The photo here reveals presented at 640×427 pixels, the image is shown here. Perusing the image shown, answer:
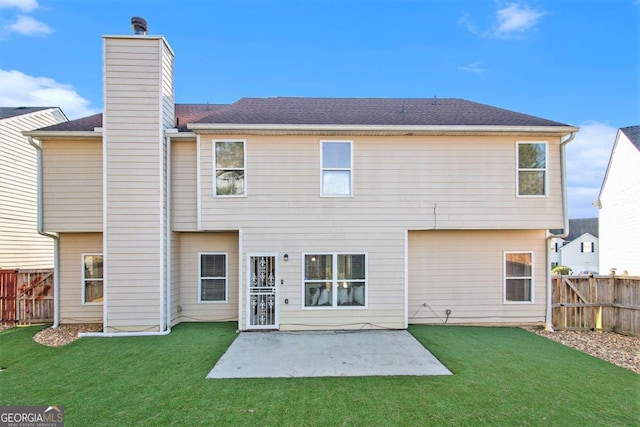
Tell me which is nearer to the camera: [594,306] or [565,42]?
[594,306]

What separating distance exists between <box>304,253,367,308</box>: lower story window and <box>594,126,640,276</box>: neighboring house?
13047mm

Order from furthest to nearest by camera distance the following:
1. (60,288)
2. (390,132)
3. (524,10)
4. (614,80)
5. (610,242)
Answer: (610,242) → (614,80) → (524,10) → (60,288) → (390,132)

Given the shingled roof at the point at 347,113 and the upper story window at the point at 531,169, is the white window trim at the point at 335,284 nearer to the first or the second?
the shingled roof at the point at 347,113

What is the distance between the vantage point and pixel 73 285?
27.2 feet

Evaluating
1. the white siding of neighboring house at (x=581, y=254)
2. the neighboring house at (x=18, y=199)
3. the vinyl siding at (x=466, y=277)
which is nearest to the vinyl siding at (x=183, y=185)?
the vinyl siding at (x=466, y=277)

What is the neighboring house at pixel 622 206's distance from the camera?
562 inches

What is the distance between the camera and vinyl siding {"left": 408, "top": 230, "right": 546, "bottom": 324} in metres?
8.22

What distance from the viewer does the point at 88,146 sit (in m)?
7.95

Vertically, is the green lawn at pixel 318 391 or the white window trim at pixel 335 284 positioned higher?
the white window trim at pixel 335 284

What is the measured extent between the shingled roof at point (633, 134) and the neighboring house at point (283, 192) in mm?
10947

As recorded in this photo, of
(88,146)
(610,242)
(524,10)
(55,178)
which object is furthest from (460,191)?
(610,242)

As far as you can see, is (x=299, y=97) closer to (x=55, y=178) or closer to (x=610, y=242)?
(x=55, y=178)

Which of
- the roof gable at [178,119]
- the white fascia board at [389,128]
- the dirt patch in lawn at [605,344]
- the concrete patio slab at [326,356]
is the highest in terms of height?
the roof gable at [178,119]

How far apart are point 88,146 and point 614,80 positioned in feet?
66.9
